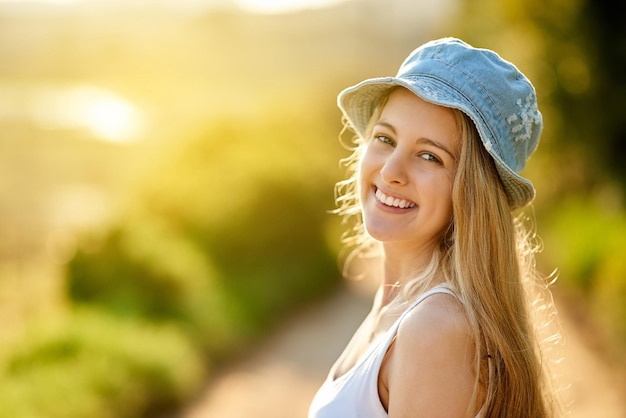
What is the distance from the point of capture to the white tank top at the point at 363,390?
1.69 meters

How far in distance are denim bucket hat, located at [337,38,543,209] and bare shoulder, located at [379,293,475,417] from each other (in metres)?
0.43

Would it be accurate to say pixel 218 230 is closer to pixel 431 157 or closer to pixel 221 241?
pixel 221 241

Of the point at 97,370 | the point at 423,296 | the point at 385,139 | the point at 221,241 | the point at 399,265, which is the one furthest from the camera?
the point at 221,241

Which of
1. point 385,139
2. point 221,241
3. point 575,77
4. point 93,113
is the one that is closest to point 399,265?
point 385,139

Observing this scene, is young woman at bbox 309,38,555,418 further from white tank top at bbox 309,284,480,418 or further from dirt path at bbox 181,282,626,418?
dirt path at bbox 181,282,626,418

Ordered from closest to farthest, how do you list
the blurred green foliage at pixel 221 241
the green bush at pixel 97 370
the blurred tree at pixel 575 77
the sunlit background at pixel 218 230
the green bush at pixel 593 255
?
the green bush at pixel 97 370
the sunlit background at pixel 218 230
the green bush at pixel 593 255
the blurred green foliage at pixel 221 241
the blurred tree at pixel 575 77

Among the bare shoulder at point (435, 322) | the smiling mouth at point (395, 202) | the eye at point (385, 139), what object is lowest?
the bare shoulder at point (435, 322)

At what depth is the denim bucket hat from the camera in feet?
5.82

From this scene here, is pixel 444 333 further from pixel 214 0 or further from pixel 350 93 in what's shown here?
pixel 214 0

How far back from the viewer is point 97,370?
4855 mm

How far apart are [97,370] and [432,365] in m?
3.75

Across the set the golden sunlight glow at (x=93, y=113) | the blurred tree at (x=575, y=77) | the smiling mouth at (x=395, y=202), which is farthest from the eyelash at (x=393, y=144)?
the golden sunlight glow at (x=93, y=113)

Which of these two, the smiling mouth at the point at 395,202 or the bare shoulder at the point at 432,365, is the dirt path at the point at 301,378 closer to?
the smiling mouth at the point at 395,202

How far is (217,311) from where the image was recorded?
21.5 ft
